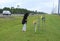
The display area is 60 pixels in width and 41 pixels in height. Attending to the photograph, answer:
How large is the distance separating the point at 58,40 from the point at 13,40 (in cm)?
297

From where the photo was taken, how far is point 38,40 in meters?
15.4

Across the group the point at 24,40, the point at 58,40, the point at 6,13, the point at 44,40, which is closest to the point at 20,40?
the point at 24,40

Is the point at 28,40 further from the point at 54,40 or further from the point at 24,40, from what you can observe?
the point at 54,40

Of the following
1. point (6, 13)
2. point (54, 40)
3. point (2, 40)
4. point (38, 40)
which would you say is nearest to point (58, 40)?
point (54, 40)

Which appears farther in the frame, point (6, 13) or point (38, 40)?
point (6, 13)

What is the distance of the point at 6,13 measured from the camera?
224 ft

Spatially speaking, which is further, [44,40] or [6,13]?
[6,13]

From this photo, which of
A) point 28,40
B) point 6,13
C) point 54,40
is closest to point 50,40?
point 54,40

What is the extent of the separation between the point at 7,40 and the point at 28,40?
1.35 m

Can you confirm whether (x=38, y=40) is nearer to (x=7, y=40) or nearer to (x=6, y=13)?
(x=7, y=40)

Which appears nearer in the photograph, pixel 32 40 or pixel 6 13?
pixel 32 40

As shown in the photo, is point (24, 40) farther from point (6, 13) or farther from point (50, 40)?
point (6, 13)

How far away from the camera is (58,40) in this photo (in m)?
15.6

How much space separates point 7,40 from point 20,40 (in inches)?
32.8
